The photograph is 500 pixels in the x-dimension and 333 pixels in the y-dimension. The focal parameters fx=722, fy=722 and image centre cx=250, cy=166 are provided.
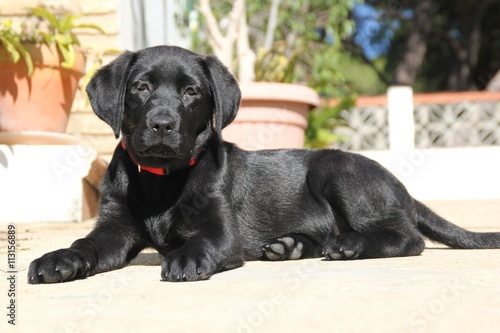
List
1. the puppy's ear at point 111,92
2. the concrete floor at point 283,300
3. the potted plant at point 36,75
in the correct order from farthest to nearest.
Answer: the potted plant at point 36,75
the puppy's ear at point 111,92
the concrete floor at point 283,300

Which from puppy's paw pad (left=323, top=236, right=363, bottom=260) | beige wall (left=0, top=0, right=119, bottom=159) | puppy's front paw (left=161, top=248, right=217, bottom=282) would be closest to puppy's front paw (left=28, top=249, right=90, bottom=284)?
puppy's front paw (left=161, top=248, right=217, bottom=282)

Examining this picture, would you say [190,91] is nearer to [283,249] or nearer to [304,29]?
[283,249]

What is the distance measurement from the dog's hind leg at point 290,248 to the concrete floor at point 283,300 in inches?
10.7

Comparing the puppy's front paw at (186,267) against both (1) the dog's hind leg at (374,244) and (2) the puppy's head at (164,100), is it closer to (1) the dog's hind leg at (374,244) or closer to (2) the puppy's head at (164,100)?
(2) the puppy's head at (164,100)

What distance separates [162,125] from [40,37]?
269 cm

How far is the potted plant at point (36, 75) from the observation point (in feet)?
17.2

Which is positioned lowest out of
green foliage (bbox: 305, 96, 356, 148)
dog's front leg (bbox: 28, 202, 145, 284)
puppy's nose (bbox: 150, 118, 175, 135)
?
green foliage (bbox: 305, 96, 356, 148)

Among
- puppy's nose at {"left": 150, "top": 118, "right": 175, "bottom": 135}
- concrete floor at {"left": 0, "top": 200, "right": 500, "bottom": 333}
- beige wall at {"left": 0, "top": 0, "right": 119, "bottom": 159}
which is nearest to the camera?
Result: concrete floor at {"left": 0, "top": 200, "right": 500, "bottom": 333}

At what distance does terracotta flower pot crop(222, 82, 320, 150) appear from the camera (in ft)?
19.9

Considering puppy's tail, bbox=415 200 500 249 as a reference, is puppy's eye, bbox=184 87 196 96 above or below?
above

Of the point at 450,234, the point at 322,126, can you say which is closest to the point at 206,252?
the point at 450,234

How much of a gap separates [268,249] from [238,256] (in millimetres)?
410

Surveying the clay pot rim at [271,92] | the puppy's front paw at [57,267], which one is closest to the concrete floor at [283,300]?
the puppy's front paw at [57,267]

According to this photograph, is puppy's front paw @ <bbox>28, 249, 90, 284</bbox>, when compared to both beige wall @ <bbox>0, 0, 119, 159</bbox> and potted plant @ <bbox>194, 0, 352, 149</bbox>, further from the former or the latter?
beige wall @ <bbox>0, 0, 119, 159</bbox>
